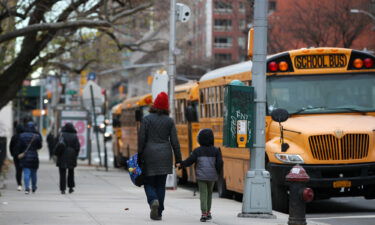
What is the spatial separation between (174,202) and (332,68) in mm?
4033

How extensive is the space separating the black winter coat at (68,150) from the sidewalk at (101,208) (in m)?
0.71

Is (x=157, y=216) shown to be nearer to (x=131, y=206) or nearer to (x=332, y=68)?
(x=131, y=206)

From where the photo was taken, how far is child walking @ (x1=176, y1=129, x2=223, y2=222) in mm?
13906

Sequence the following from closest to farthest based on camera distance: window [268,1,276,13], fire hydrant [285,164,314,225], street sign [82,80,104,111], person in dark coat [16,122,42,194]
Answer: fire hydrant [285,164,314,225]
person in dark coat [16,122,42,194]
street sign [82,80,104,111]
window [268,1,276,13]

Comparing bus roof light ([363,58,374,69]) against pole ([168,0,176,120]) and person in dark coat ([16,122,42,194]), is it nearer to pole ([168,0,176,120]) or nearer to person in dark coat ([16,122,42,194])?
pole ([168,0,176,120])

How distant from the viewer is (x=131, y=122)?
37.8 m

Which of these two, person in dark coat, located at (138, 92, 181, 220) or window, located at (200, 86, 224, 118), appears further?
window, located at (200, 86, 224, 118)

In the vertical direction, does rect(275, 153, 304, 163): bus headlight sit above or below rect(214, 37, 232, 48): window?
below

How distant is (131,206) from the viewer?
17.2 meters

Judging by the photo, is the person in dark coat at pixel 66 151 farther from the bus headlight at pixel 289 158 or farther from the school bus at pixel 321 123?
the bus headlight at pixel 289 158

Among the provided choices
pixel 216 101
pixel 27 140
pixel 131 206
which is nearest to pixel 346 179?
pixel 131 206

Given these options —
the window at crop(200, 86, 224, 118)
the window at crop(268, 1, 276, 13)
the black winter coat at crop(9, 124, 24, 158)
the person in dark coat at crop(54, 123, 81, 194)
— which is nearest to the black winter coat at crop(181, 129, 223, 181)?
the window at crop(200, 86, 224, 118)

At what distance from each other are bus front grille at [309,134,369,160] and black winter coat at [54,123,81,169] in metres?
6.88

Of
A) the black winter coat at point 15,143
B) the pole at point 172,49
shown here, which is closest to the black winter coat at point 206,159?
the black winter coat at point 15,143
